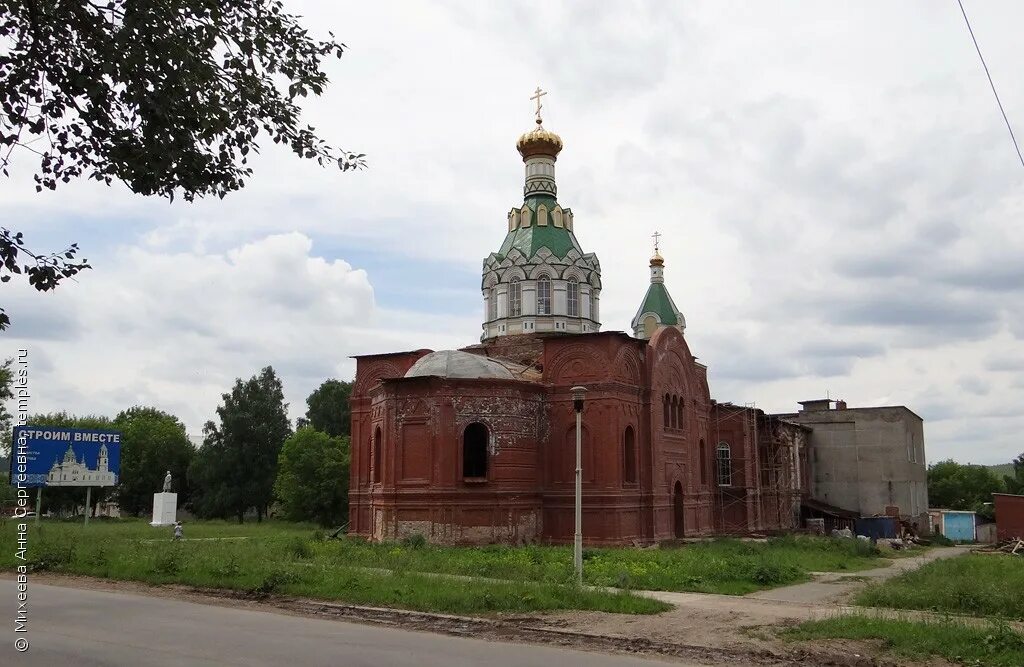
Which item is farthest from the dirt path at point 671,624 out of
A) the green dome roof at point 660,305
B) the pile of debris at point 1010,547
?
the green dome roof at point 660,305

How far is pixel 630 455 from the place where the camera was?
29.7m

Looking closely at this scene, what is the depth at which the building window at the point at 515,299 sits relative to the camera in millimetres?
35812

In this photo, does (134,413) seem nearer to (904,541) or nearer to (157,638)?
(904,541)

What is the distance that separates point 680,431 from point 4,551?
22.3 m

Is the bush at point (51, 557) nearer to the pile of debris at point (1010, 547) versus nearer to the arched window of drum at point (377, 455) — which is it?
the arched window of drum at point (377, 455)

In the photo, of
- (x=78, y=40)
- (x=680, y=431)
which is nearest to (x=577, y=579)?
(x=78, y=40)

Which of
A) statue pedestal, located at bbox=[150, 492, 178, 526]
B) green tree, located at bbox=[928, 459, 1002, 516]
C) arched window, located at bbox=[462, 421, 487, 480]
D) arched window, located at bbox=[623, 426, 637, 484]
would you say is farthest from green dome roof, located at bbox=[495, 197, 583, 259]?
green tree, located at bbox=[928, 459, 1002, 516]

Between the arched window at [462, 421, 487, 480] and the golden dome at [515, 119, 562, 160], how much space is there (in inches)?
599

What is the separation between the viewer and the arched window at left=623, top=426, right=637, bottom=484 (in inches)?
1160

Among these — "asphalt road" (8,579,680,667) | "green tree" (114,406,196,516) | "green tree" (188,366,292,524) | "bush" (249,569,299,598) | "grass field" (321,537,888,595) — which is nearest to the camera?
"asphalt road" (8,579,680,667)

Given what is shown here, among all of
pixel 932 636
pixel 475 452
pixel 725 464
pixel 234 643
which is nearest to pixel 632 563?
pixel 475 452

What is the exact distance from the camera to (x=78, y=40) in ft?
26.7

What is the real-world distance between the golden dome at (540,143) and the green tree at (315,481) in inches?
820

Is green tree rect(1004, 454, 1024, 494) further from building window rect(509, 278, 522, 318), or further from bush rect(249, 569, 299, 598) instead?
bush rect(249, 569, 299, 598)
